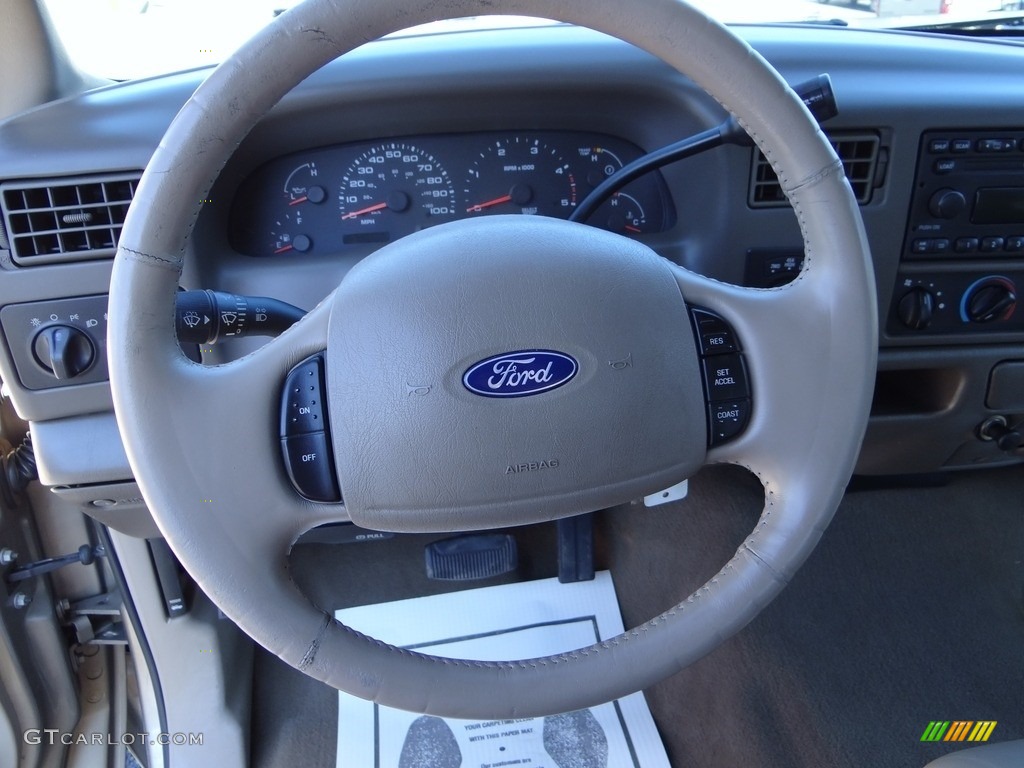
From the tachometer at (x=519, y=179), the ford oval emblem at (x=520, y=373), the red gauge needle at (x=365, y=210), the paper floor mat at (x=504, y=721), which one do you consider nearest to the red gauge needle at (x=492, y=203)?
the tachometer at (x=519, y=179)

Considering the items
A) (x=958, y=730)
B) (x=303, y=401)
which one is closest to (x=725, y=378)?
(x=303, y=401)

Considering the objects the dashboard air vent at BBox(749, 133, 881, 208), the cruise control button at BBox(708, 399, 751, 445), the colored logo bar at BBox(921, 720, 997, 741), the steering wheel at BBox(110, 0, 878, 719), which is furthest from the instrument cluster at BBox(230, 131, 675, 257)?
the colored logo bar at BBox(921, 720, 997, 741)

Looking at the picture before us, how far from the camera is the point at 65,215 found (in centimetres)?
85

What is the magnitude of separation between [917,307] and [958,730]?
65 cm

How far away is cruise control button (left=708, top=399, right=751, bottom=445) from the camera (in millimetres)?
669

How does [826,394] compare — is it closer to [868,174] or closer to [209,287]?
[868,174]

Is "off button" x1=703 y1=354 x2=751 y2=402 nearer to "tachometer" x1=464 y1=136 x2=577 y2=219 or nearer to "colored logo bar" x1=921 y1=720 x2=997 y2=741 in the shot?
"tachometer" x1=464 y1=136 x2=577 y2=219

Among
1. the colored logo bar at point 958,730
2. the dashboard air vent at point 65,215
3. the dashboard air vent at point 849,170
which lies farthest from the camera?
the colored logo bar at point 958,730

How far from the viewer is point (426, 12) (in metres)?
0.55

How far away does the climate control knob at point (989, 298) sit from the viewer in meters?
1.03

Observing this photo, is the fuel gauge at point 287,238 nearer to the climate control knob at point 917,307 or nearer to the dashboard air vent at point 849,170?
the dashboard air vent at point 849,170

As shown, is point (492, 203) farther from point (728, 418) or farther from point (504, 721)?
point (504, 721)

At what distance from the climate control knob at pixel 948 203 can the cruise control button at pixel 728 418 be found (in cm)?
52

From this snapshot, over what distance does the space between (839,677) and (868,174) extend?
765mm
